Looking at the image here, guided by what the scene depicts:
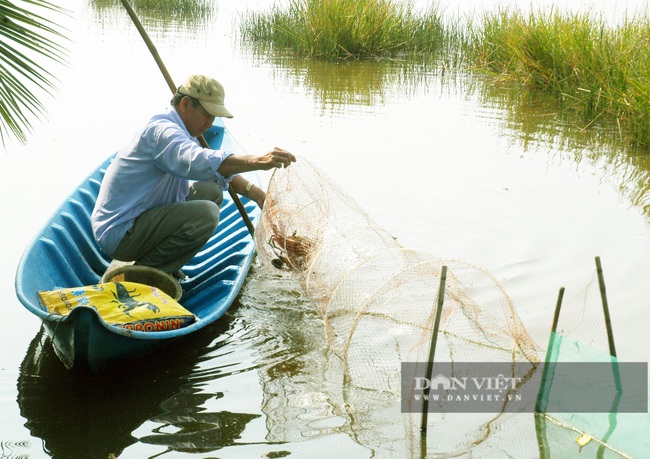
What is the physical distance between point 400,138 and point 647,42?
3340 millimetres

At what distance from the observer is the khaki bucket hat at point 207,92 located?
5.00 m

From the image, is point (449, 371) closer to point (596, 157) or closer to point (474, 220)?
point (474, 220)

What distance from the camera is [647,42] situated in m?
10.6

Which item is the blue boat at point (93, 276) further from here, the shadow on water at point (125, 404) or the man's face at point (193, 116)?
the man's face at point (193, 116)

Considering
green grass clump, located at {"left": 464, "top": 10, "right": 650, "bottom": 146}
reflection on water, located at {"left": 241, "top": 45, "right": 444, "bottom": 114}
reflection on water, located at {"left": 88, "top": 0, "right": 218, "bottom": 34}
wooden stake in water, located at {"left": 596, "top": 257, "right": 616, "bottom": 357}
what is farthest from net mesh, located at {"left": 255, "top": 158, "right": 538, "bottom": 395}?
reflection on water, located at {"left": 88, "top": 0, "right": 218, "bottom": 34}

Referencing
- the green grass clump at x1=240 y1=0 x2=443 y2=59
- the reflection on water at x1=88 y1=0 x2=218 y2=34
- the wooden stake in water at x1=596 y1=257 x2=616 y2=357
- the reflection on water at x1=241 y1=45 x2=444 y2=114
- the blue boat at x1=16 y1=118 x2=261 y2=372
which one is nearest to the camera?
the wooden stake in water at x1=596 y1=257 x2=616 y2=357

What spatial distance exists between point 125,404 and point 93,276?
1414 mm

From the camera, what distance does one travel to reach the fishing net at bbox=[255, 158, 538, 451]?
431cm

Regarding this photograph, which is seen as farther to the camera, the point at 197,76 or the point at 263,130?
the point at 263,130

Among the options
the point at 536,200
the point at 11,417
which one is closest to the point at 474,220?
the point at 536,200

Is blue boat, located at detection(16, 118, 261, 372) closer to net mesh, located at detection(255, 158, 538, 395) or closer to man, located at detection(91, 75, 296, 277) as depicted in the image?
man, located at detection(91, 75, 296, 277)

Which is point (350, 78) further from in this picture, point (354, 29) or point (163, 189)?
point (163, 189)

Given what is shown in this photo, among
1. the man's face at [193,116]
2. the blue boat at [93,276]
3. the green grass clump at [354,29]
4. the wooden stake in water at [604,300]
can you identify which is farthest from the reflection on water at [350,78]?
the wooden stake in water at [604,300]

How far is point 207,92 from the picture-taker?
5.02m
